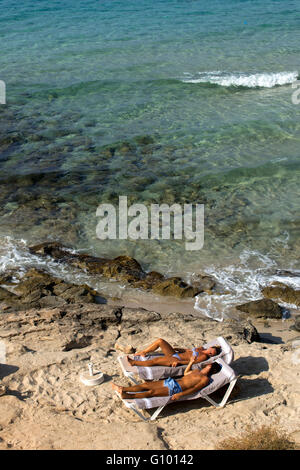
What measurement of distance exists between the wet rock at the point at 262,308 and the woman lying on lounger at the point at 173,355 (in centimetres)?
264

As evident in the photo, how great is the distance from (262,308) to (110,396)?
4147 millimetres

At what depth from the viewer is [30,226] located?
13547mm

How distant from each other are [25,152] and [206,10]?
2302cm

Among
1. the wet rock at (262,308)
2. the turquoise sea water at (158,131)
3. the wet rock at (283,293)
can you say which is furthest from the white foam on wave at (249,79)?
the wet rock at (262,308)

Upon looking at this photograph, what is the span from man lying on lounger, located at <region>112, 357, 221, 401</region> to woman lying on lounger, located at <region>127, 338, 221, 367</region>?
207mm

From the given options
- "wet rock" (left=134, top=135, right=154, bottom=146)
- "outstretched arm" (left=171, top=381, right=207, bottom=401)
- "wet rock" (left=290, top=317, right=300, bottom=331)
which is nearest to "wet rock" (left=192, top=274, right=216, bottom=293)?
"wet rock" (left=290, top=317, right=300, bottom=331)

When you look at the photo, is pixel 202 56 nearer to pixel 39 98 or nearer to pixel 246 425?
pixel 39 98

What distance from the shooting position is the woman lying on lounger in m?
7.61

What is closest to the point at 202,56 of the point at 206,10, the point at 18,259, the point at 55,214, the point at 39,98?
the point at 39,98

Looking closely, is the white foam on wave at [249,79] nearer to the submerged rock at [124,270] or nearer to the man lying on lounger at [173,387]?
the submerged rock at [124,270]

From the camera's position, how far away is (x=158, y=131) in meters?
18.9

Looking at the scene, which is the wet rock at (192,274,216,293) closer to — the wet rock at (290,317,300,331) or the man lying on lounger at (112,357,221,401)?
the wet rock at (290,317,300,331)

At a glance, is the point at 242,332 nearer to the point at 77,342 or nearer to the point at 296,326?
the point at 296,326
